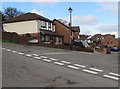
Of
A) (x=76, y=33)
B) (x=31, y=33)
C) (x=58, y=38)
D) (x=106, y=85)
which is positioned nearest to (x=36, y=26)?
(x=31, y=33)

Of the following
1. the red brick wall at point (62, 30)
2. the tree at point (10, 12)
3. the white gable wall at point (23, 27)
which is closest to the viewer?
the white gable wall at point (23, 27)

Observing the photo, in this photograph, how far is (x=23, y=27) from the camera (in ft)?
131

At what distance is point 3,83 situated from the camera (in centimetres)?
664

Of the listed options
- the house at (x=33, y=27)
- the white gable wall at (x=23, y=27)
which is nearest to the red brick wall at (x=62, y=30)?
the house at (x=33, y=27)

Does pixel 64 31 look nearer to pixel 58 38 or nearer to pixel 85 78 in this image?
pixel 58 38

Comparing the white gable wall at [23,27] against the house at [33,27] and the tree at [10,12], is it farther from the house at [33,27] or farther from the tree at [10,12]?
the tree at [10,12]

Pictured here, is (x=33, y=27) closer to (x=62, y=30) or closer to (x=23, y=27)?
(x=23, y=27)

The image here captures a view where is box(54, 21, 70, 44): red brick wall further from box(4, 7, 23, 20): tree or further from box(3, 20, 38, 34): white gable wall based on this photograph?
box(4, 7, 23, 20): tree

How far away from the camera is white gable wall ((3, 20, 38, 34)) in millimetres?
38416

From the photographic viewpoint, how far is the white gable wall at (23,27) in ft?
126

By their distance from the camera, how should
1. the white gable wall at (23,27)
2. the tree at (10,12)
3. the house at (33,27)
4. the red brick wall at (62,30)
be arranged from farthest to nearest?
the tree at (10,12), the red brick wall at (62,30), the white gable wall at (23,27), the house at (33,27)

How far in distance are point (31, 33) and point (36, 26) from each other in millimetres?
1958

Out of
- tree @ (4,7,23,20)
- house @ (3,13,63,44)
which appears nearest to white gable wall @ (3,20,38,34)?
house @ (3,13,63,44)

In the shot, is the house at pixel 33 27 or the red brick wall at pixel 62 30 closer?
the house at pixel 33 27
